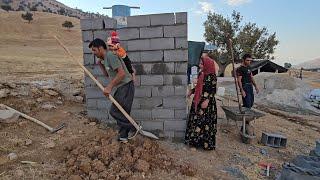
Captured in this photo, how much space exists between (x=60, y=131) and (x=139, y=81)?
56.3 inches

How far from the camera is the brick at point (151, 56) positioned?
201 inches

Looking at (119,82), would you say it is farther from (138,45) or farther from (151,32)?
(151,32)

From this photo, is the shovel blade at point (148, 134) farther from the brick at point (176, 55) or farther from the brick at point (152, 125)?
the brick at point (176, 55)

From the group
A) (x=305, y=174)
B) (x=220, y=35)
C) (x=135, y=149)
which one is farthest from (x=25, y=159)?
(x=220, y=35)

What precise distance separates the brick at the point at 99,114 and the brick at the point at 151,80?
834 mm

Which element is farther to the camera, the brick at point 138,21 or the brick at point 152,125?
the brick at point 152,125

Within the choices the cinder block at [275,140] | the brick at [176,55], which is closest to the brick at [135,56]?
the brick at [176,55]

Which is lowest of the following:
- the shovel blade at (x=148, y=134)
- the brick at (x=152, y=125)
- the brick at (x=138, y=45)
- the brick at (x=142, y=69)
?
the shovel blade at (x=148, y=134)

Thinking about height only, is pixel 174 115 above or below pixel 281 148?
above

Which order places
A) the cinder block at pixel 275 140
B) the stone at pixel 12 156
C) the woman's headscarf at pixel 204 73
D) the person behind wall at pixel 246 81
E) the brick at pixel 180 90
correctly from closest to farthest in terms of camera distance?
the stone at pixel 12 156 < the woman's headscarf at pixel 204 73 < the brick at pixel 180 90 < the cinder block at pixel 275 140 < the person behind wall at pixel 246 81

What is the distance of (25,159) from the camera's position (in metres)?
4.16

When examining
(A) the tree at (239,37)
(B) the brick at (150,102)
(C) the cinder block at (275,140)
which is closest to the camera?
(B) the brick at (150,102)

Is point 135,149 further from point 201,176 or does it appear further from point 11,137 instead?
point 11,137

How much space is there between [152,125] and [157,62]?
39.5 inches
